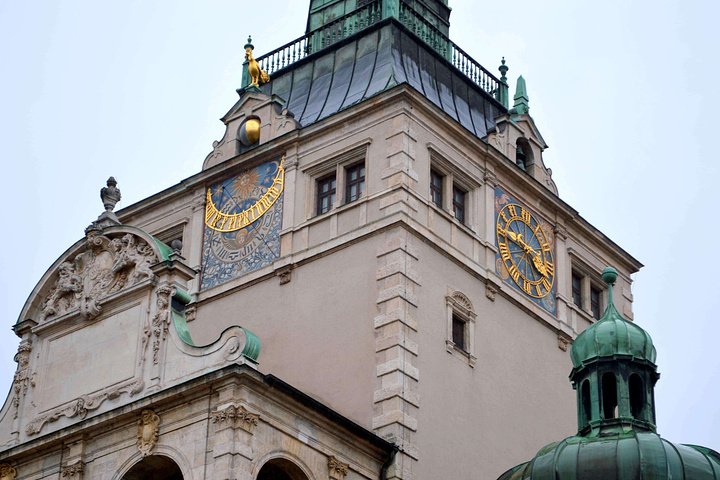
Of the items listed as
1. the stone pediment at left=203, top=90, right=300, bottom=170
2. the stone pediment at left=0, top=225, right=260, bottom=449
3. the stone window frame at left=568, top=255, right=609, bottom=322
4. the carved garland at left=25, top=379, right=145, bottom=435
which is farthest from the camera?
the stone window frame at left=568, top=255, right=609, bottom=322

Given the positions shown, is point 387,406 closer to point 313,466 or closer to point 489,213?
point 313,466

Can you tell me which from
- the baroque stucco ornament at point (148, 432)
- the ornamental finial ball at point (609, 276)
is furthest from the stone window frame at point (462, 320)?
the baroque stucco ornament at point (148, 432)

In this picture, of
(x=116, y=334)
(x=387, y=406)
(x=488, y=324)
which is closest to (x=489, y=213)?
(x=488, y=324)

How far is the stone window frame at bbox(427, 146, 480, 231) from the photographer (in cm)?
4019

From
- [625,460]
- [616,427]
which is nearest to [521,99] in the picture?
[616,427]

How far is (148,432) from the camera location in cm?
Answer: 3438

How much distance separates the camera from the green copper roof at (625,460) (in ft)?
109

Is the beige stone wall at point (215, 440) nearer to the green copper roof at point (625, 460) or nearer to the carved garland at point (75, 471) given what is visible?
the carved garland at point (75, 471)

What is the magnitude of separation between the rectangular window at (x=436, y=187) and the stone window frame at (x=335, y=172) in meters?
1.45

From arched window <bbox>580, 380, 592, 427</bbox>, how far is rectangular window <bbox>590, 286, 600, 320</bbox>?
7695 millimetres

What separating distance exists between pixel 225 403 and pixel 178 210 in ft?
35.1

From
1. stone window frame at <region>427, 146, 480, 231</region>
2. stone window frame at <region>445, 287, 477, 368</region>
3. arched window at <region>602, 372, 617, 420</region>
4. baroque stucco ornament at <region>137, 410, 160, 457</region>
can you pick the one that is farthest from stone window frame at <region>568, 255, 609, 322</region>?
baroque stucco ornament at <region>137, 410, 160, 457</region>

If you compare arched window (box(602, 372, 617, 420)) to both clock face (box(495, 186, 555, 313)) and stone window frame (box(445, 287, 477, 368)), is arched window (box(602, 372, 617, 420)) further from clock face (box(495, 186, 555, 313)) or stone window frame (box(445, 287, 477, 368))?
clock face (box(495, 186, 555, 313))

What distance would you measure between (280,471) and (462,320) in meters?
6.28
